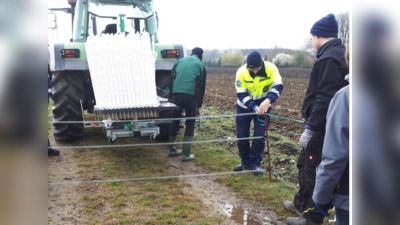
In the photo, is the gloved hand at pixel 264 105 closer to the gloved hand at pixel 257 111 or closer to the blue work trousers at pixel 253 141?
the gloved hand at pixel 257 111

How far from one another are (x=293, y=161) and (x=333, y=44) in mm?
2809

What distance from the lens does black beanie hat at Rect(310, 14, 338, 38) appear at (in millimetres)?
2955

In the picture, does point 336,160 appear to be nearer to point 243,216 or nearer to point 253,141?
point 243,216

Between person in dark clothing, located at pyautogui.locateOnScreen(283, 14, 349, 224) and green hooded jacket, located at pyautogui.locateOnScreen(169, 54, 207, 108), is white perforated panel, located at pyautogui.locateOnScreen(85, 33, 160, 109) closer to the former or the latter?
green hooded jacket, located at pyautogui.locateOnScreen(169, 54, 207, 108)

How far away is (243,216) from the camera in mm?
3785

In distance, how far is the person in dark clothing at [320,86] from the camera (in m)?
2.83

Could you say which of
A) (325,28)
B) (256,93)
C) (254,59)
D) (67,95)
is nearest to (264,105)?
(256,93)

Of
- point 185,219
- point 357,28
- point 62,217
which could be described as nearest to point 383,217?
point 357,28

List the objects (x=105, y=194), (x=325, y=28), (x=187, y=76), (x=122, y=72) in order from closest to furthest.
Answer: (x=325, y=28)
(x=105, y=194)
(x=122, y=72)
(x=187, y=76)

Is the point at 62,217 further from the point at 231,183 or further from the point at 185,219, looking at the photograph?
the point at 231,183

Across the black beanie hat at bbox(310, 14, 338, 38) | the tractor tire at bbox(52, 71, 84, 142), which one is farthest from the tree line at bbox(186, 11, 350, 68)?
the tractor tire at bbox(52, 71, 84, 142)

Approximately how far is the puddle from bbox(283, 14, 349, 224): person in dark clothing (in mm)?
620

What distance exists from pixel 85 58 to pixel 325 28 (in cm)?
380

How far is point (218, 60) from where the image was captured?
39531mm
